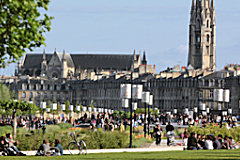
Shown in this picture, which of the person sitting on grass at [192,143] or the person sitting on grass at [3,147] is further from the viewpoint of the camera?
the person sitting on grass at [192,143]

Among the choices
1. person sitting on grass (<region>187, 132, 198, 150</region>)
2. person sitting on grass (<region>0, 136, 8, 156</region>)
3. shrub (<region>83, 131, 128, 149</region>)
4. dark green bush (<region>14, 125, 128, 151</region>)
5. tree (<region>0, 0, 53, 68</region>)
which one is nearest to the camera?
tree (<region>0, 0, 53, 68</region>)

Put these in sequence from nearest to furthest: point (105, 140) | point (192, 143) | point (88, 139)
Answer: point (192, 143), point (88, 139), point (105, 140)

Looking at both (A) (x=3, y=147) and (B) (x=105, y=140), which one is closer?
(A) (x=3, y=147)

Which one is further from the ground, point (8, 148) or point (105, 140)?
point (105, 140)

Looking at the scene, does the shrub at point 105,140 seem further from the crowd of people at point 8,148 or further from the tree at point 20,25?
the tree at point 20,25

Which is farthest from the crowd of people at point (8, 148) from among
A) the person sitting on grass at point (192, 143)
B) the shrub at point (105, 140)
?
the shrub at point (105, 140)

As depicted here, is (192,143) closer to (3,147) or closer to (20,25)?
(3,147)

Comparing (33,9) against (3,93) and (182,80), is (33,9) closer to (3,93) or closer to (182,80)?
(3,93)

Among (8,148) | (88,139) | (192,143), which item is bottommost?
(8,148)

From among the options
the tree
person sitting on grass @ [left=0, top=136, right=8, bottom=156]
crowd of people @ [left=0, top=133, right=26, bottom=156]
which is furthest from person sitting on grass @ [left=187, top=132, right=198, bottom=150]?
the tree

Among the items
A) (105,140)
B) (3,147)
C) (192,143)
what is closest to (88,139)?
(105,140)

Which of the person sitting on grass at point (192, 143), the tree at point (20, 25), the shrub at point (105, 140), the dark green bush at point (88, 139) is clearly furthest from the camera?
the shrub at point (105, 140)

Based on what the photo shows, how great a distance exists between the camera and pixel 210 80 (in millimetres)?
128375

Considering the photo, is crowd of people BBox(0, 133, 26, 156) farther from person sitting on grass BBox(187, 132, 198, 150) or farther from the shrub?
the shrub
